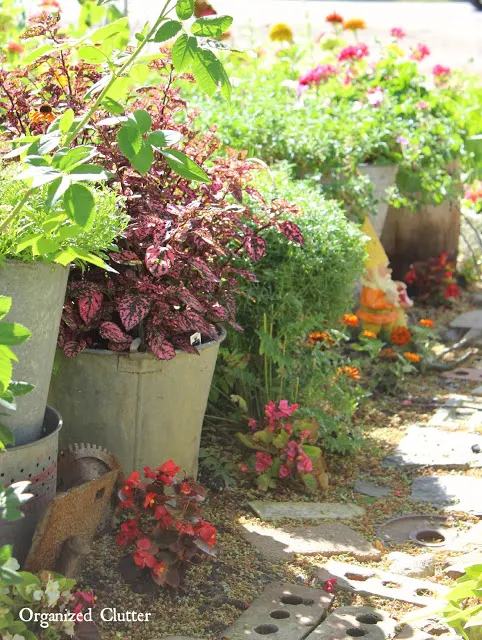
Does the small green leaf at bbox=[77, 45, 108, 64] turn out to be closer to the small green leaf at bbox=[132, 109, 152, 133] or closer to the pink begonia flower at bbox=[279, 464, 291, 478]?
the small green leaf at bbox=[132, 109, 152, 133]

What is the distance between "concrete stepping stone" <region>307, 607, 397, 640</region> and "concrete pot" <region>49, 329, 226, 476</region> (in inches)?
32.0

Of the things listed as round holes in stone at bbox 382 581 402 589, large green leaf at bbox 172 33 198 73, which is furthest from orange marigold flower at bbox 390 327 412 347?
large green leaf at bbox 172 33 198 73

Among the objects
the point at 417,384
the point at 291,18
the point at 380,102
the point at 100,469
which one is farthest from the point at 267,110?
the point at 291,18

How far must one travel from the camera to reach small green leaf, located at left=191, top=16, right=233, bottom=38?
6.81 feet

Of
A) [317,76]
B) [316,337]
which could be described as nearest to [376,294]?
[316,337]

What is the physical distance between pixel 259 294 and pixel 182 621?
135 cm

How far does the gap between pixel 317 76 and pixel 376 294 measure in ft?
5.00

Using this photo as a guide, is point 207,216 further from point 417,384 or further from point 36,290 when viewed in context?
point 417,384

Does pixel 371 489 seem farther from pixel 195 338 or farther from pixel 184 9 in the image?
pixel 184 9

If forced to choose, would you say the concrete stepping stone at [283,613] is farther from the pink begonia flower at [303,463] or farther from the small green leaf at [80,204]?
the small green leaf at [80,204]

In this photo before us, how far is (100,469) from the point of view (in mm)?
2844

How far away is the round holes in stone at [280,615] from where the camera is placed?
2.61m

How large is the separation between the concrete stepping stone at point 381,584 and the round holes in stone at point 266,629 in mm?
319

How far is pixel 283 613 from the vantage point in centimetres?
262
